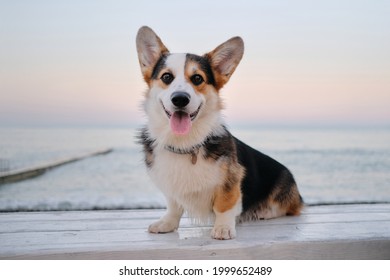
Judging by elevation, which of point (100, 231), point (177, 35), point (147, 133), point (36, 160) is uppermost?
point (177, 35)

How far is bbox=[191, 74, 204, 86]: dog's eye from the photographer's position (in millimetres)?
1950

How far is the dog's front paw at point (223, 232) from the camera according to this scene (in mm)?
1970

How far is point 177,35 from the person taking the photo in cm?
261

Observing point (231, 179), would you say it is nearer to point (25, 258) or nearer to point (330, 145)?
point (25, 258)

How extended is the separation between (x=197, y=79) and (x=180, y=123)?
0.78 feet

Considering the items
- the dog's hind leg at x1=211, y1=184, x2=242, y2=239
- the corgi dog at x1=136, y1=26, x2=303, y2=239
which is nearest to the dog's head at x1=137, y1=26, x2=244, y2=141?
the corgi dog at x1=136, y1=26, x2=303, y2=239

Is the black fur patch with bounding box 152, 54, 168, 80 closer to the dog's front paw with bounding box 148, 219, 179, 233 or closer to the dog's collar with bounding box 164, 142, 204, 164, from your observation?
the dog's collar with bounding box 164, 142, 204, 164

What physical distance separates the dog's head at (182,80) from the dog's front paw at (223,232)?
1.63ft

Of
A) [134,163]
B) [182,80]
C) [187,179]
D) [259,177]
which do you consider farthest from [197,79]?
[134,163]

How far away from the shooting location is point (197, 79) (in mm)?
1966

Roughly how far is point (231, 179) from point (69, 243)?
84 centimetres
